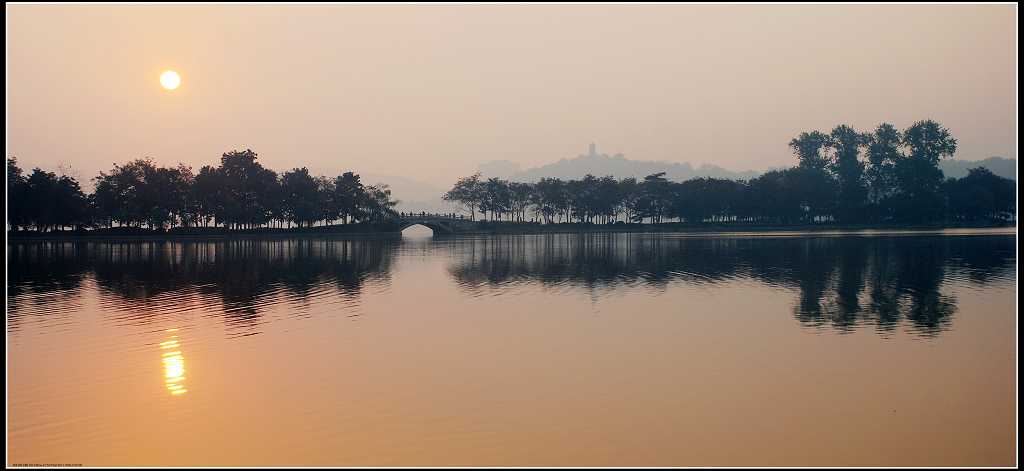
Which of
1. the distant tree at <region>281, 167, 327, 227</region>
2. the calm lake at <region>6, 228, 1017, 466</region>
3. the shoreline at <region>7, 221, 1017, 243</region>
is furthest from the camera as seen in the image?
the distant tree at <region>281, 167, 327, 227</region>

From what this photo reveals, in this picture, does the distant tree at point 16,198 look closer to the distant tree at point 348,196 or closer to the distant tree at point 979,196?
the distant tree at point 348,196

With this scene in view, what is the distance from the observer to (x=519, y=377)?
1684cm

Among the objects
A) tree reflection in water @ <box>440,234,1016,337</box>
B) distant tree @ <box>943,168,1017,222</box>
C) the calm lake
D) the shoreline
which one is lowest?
the calm lake

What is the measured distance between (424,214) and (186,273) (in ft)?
366

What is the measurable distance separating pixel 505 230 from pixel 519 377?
479ft

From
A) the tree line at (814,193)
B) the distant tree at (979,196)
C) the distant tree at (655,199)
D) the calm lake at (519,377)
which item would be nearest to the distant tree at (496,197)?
the tree line at (814,193)

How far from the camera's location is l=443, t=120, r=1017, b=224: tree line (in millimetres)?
166125

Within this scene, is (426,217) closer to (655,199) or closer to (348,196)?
(348,196)

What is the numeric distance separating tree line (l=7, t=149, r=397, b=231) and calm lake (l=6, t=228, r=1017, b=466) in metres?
105

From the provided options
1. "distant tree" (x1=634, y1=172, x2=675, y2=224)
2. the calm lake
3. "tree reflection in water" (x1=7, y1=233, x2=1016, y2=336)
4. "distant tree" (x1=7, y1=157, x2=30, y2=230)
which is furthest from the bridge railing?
the calm lake

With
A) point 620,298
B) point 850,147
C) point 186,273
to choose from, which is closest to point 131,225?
point 186,273

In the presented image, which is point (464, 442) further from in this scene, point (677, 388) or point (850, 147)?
point (850, 147)

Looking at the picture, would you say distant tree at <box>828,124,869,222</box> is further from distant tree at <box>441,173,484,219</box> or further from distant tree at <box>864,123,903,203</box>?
distant tree at <box>441,173,484,219</box>

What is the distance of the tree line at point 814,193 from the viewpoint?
6540 inches
